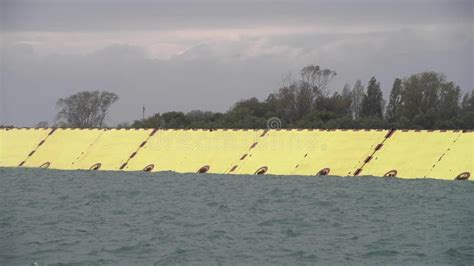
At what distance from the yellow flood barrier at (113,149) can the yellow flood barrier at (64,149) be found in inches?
12.2

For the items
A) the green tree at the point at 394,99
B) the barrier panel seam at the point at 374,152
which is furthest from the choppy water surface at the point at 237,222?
the green tree at the point at 394,99

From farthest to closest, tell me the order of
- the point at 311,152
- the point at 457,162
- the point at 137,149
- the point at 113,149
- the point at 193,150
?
the point at 113,149
the point at 137,149
the point at 193,150
the point at 311,152
the point at 457,162

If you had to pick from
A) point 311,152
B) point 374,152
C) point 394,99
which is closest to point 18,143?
point 311,152

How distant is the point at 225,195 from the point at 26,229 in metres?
8.17

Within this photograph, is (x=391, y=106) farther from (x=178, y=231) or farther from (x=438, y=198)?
(x=178, y=231)

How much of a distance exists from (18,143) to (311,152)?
1485 cm

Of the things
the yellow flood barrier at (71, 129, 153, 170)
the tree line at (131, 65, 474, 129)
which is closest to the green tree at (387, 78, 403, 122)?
the tree line at (131, 65, 474, 129)

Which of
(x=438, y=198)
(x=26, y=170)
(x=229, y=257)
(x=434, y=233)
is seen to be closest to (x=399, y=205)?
Result: (x=438, y=198)

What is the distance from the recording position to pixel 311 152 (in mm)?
32125

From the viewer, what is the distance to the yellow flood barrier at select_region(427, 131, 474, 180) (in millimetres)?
28484

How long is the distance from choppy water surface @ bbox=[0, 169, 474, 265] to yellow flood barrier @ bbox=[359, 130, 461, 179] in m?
2.04

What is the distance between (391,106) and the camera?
77.2 m

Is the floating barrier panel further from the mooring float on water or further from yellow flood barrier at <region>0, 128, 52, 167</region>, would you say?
yellow flood barrier at <region>0, 128, 52, 167</region>

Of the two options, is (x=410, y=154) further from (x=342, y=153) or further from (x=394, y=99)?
(x=394, y=99)
